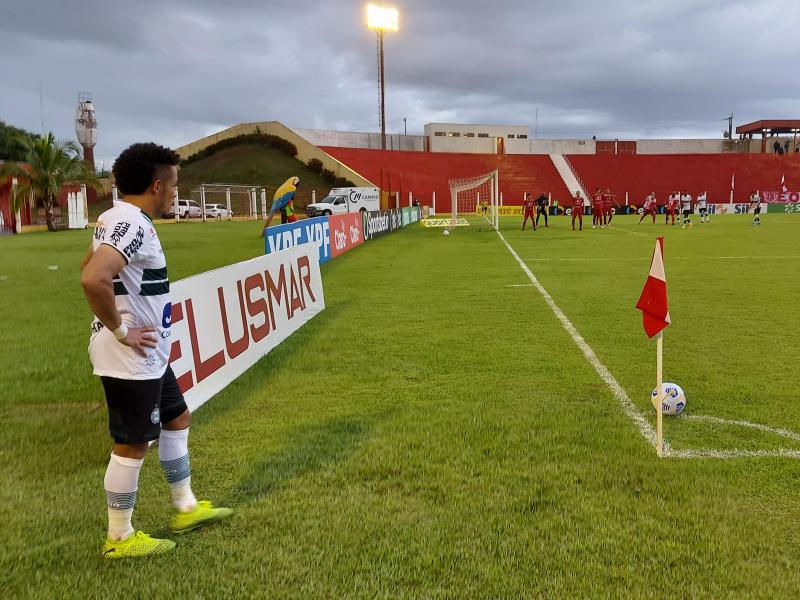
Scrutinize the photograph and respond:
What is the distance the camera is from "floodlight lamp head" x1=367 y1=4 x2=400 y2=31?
2208 inches

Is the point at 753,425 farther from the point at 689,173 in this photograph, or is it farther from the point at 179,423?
the point at 689,173

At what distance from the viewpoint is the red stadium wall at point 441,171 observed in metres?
62.1

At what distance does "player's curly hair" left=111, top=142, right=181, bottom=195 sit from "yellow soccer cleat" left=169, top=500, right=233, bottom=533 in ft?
5.27

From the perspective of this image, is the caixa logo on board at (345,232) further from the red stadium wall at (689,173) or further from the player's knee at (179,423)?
the red stadium wall at (689,173)

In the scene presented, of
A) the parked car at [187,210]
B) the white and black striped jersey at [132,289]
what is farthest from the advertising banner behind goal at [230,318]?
the parked car at [187,210]

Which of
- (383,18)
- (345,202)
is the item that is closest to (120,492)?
(345,202)

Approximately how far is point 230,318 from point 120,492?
2977mm

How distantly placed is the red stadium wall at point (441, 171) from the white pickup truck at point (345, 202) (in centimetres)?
1507

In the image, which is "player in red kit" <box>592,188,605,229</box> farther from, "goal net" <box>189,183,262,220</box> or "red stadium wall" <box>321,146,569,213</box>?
"red stadium wall" <box>321,146,569,213</box>

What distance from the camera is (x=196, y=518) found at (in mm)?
3098

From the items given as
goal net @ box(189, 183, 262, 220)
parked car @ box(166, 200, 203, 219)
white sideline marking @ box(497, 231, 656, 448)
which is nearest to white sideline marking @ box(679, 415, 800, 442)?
white sideline marking @ box(497, 231, 656, 448)

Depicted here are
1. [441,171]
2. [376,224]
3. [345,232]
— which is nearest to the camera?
[345,232]

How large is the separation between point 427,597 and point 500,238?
21695 mm

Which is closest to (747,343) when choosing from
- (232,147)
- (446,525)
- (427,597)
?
(446,525)
